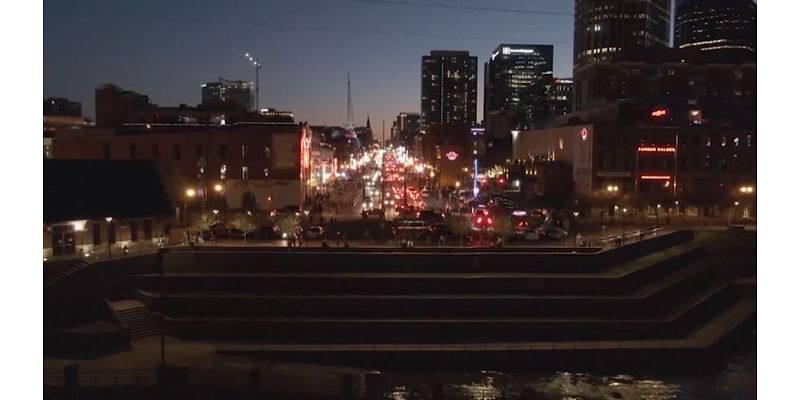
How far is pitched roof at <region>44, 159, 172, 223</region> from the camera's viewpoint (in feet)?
96.1

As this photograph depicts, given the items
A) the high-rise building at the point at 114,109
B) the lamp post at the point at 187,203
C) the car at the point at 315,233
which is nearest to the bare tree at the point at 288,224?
the car at the point at 315,233

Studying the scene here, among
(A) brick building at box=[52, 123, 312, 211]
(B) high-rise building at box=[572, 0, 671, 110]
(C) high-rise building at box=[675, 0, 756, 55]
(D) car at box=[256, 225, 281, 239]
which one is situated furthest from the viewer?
(B) high-rise building at box=[572, 0, 671, 110]

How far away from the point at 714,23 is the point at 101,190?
151m

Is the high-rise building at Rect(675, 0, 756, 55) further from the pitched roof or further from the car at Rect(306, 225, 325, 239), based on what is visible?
the pitched roof

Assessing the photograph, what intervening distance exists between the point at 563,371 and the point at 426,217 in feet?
56.5

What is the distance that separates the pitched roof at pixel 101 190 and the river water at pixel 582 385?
15919 millimetres

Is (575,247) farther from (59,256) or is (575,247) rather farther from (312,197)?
(312,197)

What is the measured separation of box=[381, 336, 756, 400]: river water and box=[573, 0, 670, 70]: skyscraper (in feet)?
405

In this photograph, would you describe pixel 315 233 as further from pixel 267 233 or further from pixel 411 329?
pixel 411 329

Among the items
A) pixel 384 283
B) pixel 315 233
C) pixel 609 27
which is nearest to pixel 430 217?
pixel 315 233

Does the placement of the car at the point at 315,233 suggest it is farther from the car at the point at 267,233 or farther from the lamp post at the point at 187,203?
the lamp post at the point at 187,203

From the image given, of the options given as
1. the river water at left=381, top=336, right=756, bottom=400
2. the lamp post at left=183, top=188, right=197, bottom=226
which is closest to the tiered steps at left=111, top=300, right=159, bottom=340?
the river water at left=381, top=336, right=756, bottom=400

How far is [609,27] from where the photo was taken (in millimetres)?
142250

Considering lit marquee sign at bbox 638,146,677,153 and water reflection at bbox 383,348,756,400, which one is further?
lit marquee sign at bbox 638,146,677,153
